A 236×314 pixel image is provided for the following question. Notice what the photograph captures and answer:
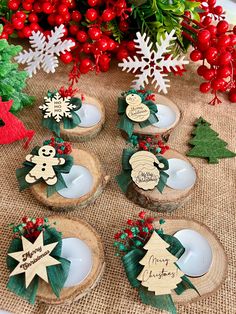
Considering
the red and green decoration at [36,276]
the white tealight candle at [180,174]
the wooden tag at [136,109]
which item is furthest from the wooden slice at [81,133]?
the red and green decoration at [36,276]

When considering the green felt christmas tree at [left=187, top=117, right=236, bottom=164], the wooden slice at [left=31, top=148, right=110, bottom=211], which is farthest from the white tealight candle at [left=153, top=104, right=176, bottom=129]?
the wooden slice at [left=31, top=148, right=110, bottom=211]

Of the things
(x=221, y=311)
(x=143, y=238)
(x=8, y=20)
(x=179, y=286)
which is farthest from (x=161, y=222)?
(x=8, y=20)

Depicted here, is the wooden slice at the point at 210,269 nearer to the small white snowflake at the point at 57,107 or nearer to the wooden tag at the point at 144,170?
the wooden tag at the point at 144,170

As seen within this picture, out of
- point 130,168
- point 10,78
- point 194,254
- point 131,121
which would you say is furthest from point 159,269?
point 10,78

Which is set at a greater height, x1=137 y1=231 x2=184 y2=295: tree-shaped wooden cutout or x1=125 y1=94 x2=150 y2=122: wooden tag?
x1=125 y1=94 x2=150 y2=122: wooden tag

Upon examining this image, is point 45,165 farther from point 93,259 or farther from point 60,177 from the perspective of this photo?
point 93,259

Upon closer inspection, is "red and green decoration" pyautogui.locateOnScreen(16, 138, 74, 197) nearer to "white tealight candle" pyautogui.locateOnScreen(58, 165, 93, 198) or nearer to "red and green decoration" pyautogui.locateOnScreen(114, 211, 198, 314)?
"white tealight candle" pyautogui.locateOnScreen(58, 165, 93, 198)
